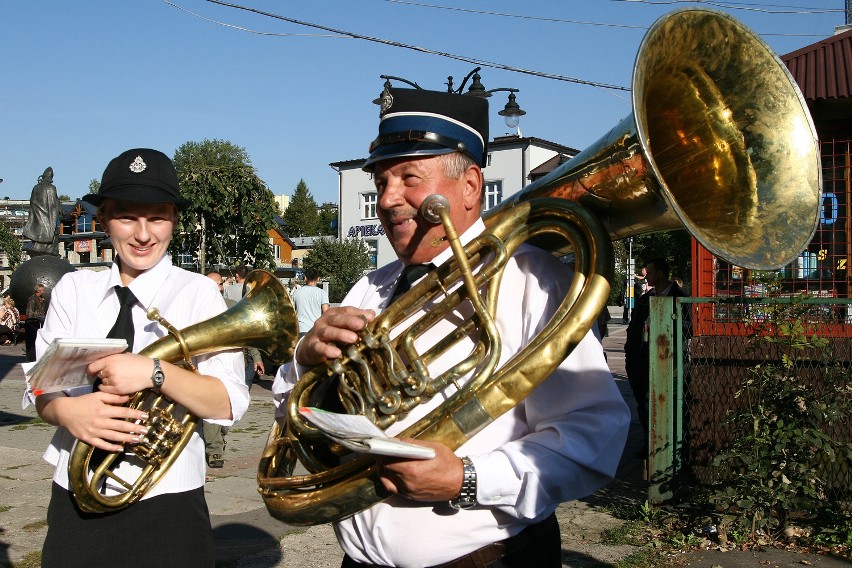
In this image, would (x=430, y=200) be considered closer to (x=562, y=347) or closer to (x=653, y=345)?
(x=562, y=347)

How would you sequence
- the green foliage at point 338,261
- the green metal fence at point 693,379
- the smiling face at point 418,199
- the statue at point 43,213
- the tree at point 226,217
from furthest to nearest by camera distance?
the green foliage at point 338,261 → the statue at point 43,213 → the tree at point 226,217 → the green metal fence at point 693,379 → the smiling face at point 418,199

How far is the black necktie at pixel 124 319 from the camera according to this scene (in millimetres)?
2418

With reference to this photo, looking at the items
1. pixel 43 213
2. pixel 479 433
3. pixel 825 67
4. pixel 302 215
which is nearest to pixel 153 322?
pixel 479 433

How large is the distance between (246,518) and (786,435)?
10.5 ft

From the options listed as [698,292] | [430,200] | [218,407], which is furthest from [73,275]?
[698,292]

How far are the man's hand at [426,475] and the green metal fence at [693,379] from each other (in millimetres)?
3369

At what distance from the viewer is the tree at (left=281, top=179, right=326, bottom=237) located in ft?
313

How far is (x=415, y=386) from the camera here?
1.85m

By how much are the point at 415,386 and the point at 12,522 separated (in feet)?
13.0

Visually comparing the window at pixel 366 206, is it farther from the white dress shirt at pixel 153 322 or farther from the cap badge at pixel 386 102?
the cap badge at pixel 386 102

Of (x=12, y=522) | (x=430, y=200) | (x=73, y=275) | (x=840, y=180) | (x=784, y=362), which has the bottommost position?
(x=12, y=522)

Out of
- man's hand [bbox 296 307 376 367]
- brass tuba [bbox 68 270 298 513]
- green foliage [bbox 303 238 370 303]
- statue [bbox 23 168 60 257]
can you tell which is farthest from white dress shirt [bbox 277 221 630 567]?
green foliage [bbox 303 238 370 303]

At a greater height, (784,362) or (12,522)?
(784,362)

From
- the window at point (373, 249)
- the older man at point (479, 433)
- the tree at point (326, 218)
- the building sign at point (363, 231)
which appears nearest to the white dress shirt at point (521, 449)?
the older man at point (479, 433)
